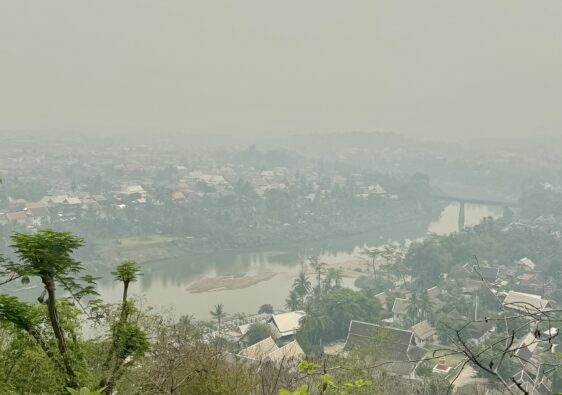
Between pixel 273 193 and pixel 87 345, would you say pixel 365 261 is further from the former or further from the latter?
pixel 87 345

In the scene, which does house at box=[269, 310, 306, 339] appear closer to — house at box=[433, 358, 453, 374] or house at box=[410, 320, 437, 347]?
house at box=[410, 320, 437, 347]

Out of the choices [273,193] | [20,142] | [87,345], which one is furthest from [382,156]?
[87,345]

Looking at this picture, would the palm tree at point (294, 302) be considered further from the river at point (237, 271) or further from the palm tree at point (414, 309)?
the palm tree at point (414, 309)

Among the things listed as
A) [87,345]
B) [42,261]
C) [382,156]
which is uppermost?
[42,261]

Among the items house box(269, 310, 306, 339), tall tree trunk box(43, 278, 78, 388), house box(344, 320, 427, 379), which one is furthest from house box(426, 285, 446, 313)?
tall tree trunk box(43, 278, 78, 388)

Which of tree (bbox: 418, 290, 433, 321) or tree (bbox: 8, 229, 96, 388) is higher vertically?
tree (bbox: 8, 229, 96, 388)

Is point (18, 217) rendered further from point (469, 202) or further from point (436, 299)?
point (469, 202)
